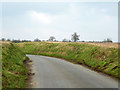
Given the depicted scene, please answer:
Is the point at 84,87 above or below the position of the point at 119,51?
below

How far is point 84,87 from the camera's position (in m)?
10.6

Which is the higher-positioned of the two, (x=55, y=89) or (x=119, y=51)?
(x=119, y=51)

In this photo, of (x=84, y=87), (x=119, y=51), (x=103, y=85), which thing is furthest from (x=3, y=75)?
(x=119, y=51)

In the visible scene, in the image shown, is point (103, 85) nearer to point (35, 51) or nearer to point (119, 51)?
point (119, 51)

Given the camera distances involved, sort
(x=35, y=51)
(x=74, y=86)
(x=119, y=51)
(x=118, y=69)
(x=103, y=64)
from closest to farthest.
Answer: (x=74, y=86) → (x=118, y=69) → (x=103, y=64) → (x=119, y=51) → (x=35, y=51)

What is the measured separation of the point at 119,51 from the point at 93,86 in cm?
1184

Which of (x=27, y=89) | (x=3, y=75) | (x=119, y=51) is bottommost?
(x=27, y=89)

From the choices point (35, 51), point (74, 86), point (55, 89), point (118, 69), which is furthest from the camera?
point (35, 51)

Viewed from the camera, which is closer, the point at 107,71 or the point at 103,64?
the point at 107,71

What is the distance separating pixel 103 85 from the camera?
439 inches

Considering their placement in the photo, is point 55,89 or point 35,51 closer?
point 55,89

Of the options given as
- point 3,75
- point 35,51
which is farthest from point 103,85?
point 35,51

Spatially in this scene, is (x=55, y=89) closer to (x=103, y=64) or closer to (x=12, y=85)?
(x=12, y=85)

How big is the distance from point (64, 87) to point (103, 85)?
11.5ft
